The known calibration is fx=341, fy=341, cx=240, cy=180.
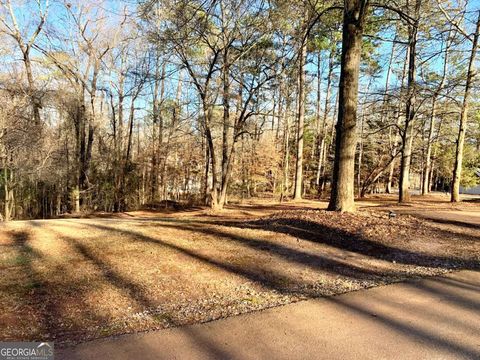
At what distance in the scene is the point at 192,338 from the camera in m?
2.82

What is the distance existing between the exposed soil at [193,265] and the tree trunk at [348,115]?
58 cm

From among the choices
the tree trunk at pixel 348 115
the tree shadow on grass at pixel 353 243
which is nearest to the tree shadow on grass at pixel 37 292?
the tree shadow on grass at pixel 353 243

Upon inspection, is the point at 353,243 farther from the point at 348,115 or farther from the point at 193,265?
the point at 348,115

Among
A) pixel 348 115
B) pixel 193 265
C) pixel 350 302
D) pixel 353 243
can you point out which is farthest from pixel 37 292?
pixel 348 115

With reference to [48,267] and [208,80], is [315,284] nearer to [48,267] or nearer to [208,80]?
[48,267]

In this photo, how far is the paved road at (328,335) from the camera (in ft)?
8.49

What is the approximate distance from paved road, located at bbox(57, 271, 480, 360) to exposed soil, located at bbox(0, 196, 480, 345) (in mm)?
282

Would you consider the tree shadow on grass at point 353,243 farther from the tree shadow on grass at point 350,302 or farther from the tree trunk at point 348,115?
the tree trunk at point 348,115

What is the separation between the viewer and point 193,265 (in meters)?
4.79

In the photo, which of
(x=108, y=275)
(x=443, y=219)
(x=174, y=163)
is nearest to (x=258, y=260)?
(x=108, y=275)

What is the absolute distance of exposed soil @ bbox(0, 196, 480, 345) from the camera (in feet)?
11.0

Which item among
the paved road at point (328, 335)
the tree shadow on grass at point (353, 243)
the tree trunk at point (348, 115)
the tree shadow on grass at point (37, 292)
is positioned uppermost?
the tree trunk at point (348, 115)

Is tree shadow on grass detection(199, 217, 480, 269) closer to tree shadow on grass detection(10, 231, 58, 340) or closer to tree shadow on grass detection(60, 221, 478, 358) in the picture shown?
tree shadow on grass detection(60, 221, 478, 358)

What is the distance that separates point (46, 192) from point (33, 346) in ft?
60.9
